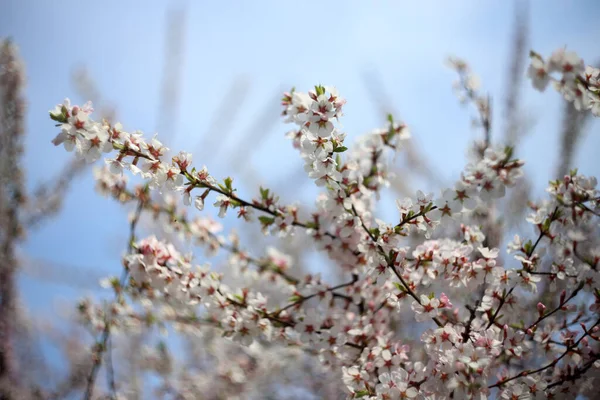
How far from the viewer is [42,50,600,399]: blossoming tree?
3.88ft

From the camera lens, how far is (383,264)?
4.21 feet

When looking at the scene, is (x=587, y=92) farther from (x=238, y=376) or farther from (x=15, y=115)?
(x=15, y=115)

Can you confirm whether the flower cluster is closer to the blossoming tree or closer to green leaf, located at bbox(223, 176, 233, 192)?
the blossoming tree

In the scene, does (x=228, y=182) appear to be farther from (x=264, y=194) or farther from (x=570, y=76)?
(x=570, y=76)

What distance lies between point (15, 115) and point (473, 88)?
8.12ft

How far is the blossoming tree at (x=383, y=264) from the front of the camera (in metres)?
1.18

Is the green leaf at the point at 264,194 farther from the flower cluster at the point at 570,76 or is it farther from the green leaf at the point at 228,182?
the flower cluster at the point at 570,76

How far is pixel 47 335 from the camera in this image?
461 centimetres

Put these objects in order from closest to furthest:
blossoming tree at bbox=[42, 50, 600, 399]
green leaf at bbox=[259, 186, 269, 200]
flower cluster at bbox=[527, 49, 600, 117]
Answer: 1. blossoming tree at bbox=[42, 50, 600, 399]
2. flower cluster at bbox=[527, 49, 600, 117]
3. green leaf at bbox=[259, 186, 269, 200]

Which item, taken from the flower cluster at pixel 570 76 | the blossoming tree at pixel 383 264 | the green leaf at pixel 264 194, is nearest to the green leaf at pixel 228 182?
the blossoming tree at pixel 383 264

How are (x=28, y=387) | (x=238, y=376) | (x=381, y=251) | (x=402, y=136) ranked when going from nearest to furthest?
1. (x=381, y=251)
2. (x=402, y=136)
3. (x=28, y=387)
4. (x=238, y=376)

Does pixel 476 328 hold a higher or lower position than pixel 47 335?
lower

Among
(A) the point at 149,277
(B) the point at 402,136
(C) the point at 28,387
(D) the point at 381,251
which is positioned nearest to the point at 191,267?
(A) the point at 149,277

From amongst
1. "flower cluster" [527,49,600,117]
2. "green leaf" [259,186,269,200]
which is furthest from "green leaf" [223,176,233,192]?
"flower cluster" [527,49,600,117]
